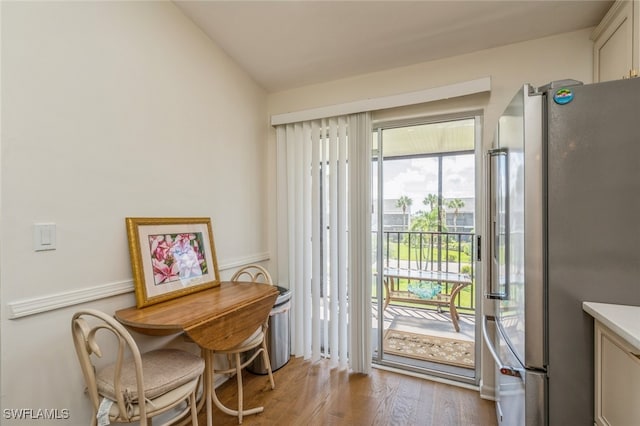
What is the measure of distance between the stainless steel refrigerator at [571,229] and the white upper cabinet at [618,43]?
402 mm

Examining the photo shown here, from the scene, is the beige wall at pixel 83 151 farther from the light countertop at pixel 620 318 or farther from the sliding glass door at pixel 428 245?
the light countertop at pixel 620 318

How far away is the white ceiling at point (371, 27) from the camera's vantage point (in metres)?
1.67

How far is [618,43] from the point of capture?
1491 millimetres

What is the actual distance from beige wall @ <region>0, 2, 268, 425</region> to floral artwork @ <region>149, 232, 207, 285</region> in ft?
0.49

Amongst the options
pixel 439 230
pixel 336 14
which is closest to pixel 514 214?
pixel 336 14

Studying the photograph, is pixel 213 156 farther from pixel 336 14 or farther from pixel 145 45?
pixel 336 14

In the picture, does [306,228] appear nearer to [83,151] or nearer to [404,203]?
[83,151]

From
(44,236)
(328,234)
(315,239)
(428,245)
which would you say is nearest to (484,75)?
(328,234)

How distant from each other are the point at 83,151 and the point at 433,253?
12.7 ft

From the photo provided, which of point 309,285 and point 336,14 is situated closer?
point 336,14

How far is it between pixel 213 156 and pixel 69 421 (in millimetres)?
1682

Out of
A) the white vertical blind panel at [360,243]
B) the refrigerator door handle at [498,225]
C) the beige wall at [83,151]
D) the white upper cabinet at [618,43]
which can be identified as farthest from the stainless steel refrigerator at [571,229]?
the beige wall at [83,151]

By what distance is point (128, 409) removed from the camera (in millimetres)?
1153

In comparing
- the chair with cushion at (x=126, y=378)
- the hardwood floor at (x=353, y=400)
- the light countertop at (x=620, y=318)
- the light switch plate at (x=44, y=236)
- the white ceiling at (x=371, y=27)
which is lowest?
the hardwood floor at (x=353, y=400)
